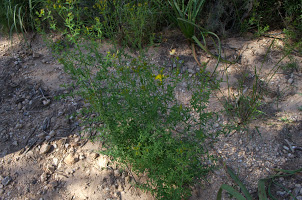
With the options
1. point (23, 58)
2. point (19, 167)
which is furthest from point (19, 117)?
point (23, 58)

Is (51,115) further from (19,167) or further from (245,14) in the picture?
(245,14)

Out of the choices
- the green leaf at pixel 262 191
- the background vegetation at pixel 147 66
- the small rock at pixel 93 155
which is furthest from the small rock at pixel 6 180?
the green leaf at pixel 262 191

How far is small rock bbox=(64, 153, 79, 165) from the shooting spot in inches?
92.1

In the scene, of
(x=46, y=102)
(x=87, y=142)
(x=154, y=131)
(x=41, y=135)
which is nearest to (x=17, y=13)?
(x=46, y=102)

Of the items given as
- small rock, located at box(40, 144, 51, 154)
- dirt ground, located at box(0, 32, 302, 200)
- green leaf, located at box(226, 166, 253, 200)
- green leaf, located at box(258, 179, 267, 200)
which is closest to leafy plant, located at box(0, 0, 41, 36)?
dirt ground, located at box(0, 32, 302, 200)

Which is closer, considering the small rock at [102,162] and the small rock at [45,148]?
the small rock at [102,162]

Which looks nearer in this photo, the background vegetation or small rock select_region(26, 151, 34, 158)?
the background vegetation

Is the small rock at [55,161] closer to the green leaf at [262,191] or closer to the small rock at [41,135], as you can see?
the small rock at [41,135]

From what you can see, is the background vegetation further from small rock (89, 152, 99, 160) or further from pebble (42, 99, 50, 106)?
pebble (42, 99, 50, 106)

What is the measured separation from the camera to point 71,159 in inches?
92.3

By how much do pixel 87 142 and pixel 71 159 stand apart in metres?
0.23

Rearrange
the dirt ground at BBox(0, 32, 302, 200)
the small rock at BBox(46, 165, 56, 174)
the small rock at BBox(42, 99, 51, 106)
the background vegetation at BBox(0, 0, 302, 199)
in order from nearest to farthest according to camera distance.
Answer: the background vegetation at BBox(0, 0, 302, 199), the dirt ground at BBox(0, 32, 302, 200), the small rock at BBox(46, 165, 56, 174), the small rock at BBox(42, 99, 51, 106)

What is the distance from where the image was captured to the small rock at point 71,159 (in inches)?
92.1

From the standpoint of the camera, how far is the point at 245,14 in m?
3.36
